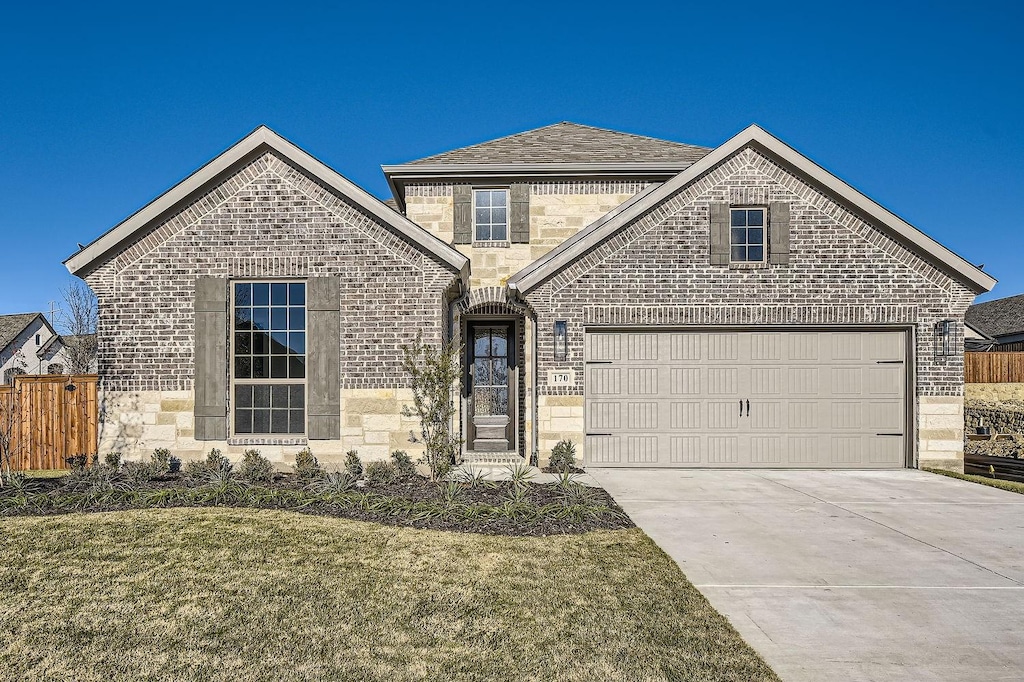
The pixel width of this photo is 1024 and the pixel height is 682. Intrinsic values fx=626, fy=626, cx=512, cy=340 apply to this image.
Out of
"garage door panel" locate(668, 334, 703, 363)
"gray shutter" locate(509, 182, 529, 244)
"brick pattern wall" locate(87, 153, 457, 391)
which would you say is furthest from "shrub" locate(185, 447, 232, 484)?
"garage door panel" locate(668, 334, 703, 363)

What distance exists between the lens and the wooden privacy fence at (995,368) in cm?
2230

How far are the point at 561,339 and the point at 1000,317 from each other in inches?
1474

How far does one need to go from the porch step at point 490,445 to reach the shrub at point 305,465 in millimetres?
3878

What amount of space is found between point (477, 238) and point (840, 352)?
7.58 m

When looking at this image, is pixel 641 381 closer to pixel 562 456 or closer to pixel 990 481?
pixel 562 456

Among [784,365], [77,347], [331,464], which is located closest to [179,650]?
[331,464]

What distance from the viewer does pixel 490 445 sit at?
13445 millimetres

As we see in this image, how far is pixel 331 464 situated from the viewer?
10.6 meters

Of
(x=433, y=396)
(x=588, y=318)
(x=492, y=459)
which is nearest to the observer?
(x=433, y=396)

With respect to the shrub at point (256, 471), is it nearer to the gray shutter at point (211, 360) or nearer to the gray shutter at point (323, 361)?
the gray shutter at point (323, 361)

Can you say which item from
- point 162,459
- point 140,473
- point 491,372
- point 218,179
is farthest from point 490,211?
point 140,473

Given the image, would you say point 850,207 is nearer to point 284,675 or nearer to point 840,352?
point 840,352

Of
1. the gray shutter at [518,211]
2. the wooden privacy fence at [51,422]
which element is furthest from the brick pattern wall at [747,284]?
the wooden privacy fence at [51,422]

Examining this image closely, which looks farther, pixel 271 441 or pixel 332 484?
pixel 271 441
